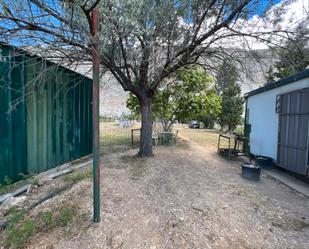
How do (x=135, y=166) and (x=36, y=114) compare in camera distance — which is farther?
(x=135, y=166)

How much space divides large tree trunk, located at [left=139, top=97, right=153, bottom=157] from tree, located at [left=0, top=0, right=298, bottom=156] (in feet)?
0.08

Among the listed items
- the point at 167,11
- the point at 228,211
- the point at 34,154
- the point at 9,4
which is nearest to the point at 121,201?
the point at 228,211

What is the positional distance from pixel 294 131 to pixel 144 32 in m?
3.70

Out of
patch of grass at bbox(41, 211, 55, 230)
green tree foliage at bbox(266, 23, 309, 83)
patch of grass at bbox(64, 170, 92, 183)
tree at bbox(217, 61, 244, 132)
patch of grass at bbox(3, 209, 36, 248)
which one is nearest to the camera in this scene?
patch of grass at bbox(3, 209, 36, 248)

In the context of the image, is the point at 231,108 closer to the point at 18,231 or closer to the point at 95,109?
the point at 95,109

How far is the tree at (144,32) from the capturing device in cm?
337

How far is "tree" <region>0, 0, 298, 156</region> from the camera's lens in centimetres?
337

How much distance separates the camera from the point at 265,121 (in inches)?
267

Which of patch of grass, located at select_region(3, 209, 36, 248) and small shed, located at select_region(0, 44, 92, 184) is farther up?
small shed, located at select_region(0, 44, 92, 184)

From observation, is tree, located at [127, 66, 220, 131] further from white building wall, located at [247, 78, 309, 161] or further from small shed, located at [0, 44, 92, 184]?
small shed, located at [0, 44, 92, 184]

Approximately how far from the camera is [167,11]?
4.30 m

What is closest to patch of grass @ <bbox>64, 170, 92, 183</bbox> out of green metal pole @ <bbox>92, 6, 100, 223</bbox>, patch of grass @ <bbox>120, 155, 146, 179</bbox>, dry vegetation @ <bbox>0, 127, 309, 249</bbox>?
dry vegetation @ <bbox>0, 127, 309, 249</bbox>

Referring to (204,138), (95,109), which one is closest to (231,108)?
(204,138)

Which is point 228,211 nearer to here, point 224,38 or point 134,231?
point 134,231
